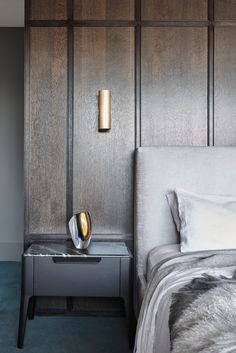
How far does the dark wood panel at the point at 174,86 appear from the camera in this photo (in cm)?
275

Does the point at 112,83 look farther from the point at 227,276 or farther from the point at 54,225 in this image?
the point at 227,276

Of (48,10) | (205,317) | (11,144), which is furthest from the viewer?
(11,144)

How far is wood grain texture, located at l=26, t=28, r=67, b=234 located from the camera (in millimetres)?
2729

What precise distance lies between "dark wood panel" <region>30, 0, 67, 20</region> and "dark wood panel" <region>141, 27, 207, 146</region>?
0.69 m

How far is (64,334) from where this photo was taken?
7.98 feet

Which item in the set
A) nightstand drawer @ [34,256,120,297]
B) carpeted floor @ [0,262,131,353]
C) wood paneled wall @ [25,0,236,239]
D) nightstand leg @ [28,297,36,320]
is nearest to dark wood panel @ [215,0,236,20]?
wood paneled wall @ [25,0,236,239]

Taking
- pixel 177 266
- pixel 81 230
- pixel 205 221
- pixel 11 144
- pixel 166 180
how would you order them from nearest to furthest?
pixel 177 266
pixel 205 221
pixel 81 230
pixel 166 180
pixel 11 144

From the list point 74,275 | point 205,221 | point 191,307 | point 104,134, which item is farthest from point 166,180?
point 191,307

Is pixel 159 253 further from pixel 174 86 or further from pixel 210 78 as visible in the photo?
pixel 210 78

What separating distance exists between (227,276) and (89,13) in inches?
86.6

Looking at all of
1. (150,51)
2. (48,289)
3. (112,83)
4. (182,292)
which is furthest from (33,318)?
(150,51)

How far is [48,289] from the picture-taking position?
2.30 meters

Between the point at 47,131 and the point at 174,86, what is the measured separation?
41.2 inches

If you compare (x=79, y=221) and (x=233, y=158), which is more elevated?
(x=233, y=158)
